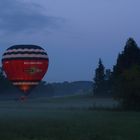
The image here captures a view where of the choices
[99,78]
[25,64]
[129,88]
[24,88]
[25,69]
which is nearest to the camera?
[129,88]

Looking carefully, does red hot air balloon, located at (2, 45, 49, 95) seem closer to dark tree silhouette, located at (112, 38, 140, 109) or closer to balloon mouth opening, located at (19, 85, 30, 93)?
balloon mouth opening, located at (19, 85, 30, 93)

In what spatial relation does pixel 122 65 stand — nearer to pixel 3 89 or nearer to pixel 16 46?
pixel 16 46

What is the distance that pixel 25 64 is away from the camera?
224 feet

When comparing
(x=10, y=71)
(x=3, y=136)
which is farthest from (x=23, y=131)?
(x=10, y=71)

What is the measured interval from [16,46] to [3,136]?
159ft

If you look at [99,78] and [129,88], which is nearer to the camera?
[129,88]

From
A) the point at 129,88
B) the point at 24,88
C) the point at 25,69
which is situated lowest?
the point at 129,88

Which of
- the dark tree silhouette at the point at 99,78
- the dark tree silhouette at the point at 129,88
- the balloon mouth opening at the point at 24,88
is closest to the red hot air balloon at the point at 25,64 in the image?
the balloon mouth opening at the point at 24,88

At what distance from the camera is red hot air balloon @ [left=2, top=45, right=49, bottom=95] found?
223 feet

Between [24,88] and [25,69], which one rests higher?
[25,69]

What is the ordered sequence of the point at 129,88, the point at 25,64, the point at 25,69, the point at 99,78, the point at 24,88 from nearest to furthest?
1. the point at 129,88
2. the point at 25,69
3. the point at 25,64
4. the point at 24,88
5. the point at 99,78

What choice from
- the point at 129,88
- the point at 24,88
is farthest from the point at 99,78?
the point at 129,88

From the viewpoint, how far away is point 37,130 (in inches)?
982

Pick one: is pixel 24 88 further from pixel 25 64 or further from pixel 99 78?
pixel 99 78
